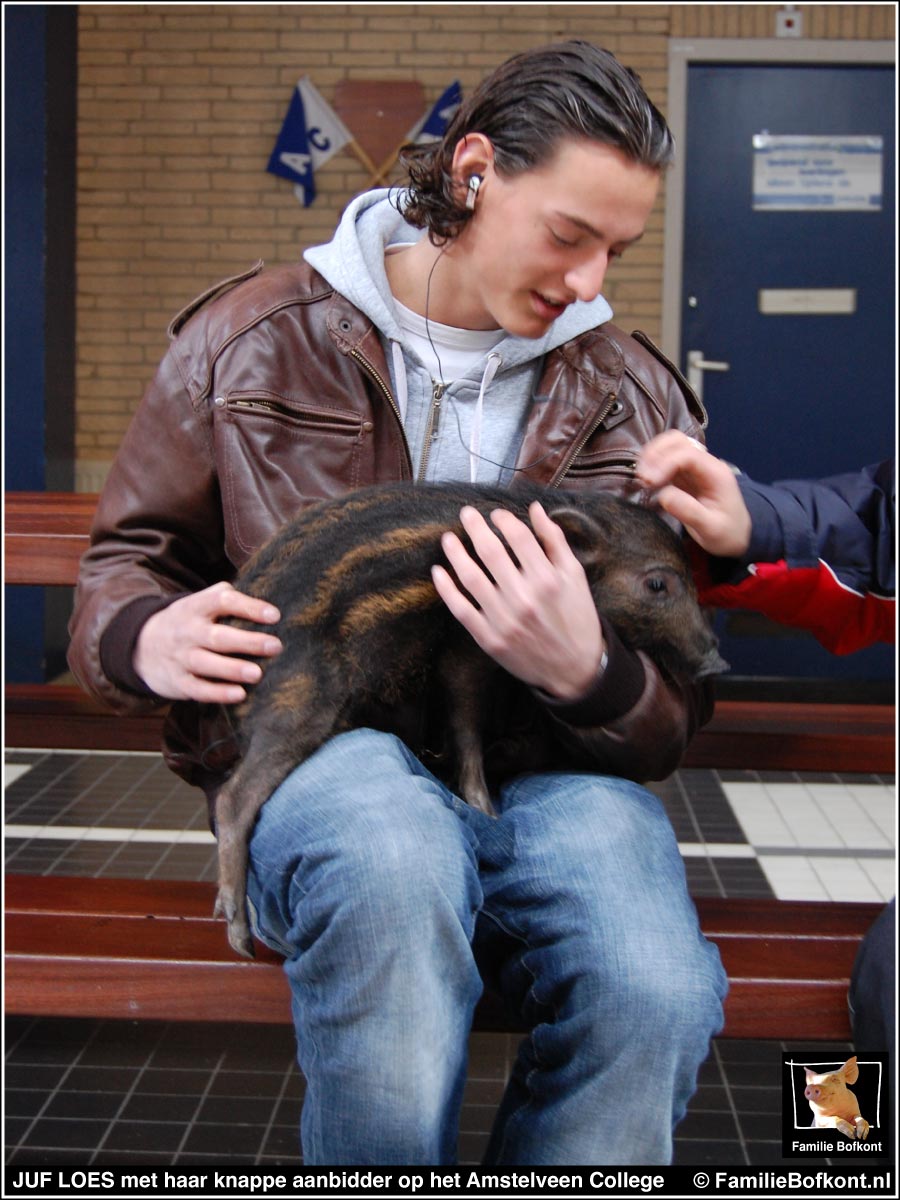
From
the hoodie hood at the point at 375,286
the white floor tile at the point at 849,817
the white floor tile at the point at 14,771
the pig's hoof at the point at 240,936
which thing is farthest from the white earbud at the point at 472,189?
the white floor tile at the point at 14,771

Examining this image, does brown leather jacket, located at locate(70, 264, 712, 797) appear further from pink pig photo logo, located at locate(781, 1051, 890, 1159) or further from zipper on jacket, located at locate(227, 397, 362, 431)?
pink pig photo logo, located at locate(781, 1051, 890, 1159)

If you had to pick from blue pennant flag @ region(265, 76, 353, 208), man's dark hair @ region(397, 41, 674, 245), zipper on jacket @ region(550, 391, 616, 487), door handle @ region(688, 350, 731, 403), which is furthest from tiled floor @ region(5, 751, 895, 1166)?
blue pennant flag @ region(265, 76, 353, 208)

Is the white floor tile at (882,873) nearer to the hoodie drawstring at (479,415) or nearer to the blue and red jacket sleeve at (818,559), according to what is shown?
the blue and red jacket sleeve at (818,559)

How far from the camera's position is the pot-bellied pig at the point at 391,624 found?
185 cm

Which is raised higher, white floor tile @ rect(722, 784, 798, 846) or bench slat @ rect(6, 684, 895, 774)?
bench slat @ rect(6, 684, 895, 774)

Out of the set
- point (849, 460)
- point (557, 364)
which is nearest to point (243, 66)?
point (849, 460)

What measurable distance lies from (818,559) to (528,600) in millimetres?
607

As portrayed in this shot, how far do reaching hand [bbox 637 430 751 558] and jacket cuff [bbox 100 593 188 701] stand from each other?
2.63 feet

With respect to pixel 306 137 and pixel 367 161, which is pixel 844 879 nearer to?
pixel 367 161

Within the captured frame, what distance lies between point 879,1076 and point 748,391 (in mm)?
5734

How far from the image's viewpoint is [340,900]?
63.5 inches

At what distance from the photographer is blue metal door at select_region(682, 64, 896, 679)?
7020 millimetres

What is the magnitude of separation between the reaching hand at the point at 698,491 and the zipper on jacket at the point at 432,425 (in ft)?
1.32

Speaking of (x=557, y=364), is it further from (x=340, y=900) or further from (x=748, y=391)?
(x=748, y=391)
